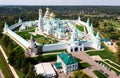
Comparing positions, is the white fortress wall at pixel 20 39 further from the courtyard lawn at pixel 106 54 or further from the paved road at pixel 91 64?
the courtyard lawn at pixel 106 54

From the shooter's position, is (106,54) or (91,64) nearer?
(91,64)

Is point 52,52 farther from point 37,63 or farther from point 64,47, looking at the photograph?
point 37,63

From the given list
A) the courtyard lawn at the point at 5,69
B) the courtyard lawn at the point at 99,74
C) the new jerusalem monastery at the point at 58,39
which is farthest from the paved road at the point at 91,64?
the courtyard lawn at the point at 5,69

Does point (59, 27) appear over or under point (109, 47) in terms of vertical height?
over

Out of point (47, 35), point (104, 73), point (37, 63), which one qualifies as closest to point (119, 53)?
point (104, 73)

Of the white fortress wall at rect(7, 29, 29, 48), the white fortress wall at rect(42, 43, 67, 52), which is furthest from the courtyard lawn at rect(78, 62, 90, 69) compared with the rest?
the white fortress wall at rect(7, 29, 29, 48)

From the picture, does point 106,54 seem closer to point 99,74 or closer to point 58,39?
point 99,74

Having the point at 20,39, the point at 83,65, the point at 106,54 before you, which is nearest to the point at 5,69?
the point at 83,65

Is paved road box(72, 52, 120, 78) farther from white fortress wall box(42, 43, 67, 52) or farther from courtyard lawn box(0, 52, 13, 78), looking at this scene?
courtyard lawn box(0, 52, 13, 78)

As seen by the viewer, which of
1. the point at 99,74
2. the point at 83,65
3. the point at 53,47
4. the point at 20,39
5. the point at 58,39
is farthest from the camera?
the point at 58,39

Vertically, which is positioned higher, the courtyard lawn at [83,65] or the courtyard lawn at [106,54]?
the courtyard lawn at [83,65]

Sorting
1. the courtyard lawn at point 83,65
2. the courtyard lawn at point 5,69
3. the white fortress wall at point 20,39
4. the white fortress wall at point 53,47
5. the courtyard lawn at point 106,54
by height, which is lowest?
the courtyard lawn at point 106,54
